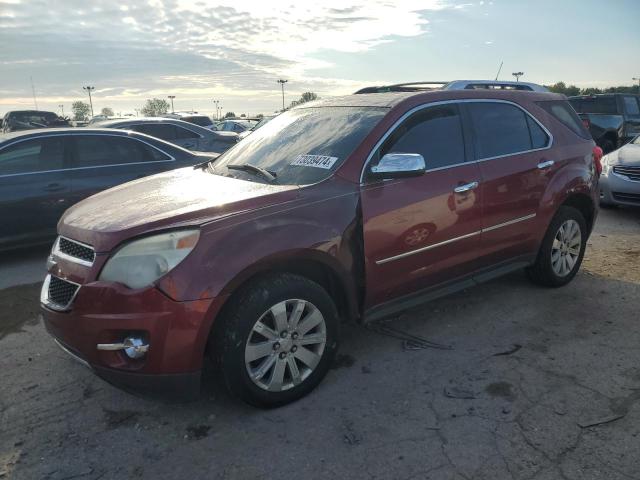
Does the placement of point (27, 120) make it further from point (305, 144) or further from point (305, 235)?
point (305, 235)

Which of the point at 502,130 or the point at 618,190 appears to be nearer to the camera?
the point at 502,130

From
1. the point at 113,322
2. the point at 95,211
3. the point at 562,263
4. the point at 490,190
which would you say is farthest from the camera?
the point at 562,263

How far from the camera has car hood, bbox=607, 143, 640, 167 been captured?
320 inches

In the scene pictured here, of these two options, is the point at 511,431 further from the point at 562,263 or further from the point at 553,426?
the point at 562,263

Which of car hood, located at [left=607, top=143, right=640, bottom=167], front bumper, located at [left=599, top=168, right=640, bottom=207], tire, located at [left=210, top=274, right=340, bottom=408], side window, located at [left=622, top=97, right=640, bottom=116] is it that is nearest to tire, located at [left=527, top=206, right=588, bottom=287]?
tire, located at [left=210, top=274, right=340, bottom=408]

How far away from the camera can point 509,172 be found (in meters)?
4.12

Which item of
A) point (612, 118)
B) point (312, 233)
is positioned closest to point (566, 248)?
point (312, 233)

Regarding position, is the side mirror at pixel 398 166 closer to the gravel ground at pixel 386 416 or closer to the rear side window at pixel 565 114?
the gravel ground at pixel 386 416

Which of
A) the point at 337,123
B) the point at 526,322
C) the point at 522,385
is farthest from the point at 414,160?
the point at 526,322

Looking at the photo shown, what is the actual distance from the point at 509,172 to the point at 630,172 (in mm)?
5210

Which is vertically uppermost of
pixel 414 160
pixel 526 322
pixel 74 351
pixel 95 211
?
pixel 414 160

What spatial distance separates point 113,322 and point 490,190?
9.21 feet

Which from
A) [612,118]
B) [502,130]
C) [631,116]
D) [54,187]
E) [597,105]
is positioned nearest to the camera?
[502,130]

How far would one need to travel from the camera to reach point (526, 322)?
4.17 metres
